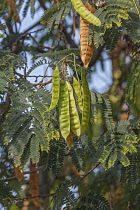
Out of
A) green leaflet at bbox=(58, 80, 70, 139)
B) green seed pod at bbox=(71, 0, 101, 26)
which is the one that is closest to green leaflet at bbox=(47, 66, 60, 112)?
green leaflet at bbox=(58, 80, 70, 139)

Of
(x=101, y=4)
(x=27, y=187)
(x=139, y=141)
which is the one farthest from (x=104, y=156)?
(x=27, y=187)

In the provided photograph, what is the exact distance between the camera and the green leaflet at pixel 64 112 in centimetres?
223

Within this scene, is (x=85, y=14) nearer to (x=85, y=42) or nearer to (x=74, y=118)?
(x=85, y=42)

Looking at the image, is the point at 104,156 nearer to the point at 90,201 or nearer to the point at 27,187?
the point at 90,201

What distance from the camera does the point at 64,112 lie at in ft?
7.35

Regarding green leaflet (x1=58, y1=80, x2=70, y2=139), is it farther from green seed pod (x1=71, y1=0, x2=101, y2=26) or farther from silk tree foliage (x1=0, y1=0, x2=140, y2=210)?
green seed pod (x1=71, y1=0, x2=101, y2=26)

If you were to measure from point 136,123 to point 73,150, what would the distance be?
0.44 metres

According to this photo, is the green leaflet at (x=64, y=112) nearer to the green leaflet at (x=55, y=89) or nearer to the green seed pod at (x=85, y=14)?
the green leaflet at (x=55, y=89)

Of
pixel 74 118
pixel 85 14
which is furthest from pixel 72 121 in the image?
pixel 85 14

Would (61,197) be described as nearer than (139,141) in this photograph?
No

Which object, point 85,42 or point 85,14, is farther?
point 85,42

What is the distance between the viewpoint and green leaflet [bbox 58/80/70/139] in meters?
2.23

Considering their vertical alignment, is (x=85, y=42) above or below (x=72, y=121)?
above

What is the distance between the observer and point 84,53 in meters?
2.57
